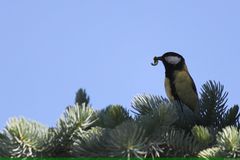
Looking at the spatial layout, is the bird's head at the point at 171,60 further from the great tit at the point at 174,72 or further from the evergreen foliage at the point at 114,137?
the evergreen foliage at the point at 114,137

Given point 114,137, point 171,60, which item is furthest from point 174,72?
point 114,137

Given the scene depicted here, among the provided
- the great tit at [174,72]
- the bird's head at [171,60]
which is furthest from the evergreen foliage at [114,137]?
the bird's head at [171,60]

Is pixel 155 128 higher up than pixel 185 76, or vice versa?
pixel 185 76

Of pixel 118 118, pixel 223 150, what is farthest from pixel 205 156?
pixel 118 118

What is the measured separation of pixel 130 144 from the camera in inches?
67.1

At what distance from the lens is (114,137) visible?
1.72 m

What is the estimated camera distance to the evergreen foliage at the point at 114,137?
176 cm

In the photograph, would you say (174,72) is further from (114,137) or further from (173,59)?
(114,137)

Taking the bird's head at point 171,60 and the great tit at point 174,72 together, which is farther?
the bird's head at point 171,60

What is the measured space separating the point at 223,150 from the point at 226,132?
0.22ft

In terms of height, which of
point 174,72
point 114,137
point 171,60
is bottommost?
point 114,137

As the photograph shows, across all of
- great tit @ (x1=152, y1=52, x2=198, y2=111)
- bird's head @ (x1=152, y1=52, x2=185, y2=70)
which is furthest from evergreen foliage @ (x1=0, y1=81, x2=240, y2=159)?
bird's head @ (x1=152, y1=52, x2=185, y2=70)

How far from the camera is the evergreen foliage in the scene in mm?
1757

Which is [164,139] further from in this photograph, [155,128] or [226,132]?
[226,132]
